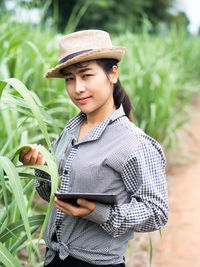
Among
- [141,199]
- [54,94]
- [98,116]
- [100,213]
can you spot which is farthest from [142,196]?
[54,94]

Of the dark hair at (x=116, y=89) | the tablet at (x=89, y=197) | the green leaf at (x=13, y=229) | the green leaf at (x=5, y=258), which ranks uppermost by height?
the dark hair at (x=116, y=89)

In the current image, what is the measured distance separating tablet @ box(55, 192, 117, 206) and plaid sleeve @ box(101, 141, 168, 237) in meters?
0.06

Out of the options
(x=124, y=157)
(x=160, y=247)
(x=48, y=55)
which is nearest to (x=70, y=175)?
(x=124, y=157)

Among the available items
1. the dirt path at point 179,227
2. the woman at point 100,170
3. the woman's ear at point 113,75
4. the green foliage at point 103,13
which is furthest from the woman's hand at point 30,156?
the green foliage at point 103,13

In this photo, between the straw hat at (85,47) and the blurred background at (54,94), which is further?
the blurred background at (54,94)

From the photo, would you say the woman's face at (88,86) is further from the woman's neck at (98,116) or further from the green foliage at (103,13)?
the green foliage at (103,13)

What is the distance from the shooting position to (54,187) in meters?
0.87

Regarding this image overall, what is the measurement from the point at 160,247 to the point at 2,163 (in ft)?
5.30

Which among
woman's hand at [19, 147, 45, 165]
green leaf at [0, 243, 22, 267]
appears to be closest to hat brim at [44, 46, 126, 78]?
woman's hand at [19, 147, 45, 165]

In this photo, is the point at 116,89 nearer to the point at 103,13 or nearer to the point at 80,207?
the point at 80,207

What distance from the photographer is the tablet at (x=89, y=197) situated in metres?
0.86

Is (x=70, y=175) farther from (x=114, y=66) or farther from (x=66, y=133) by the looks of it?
(x=114, y=66)

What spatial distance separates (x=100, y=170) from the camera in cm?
100

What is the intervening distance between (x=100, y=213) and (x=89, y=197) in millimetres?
78
